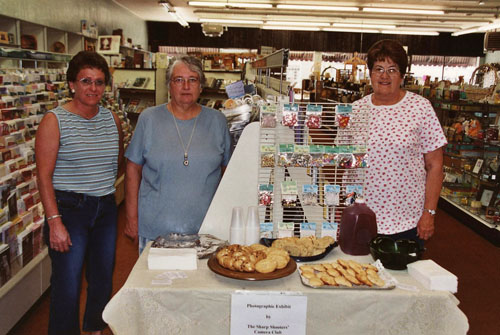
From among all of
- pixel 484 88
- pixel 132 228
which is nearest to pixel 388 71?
pixel 132 228

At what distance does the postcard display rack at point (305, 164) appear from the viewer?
7.03 ft

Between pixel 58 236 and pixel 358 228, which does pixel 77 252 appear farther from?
pixel 358 228

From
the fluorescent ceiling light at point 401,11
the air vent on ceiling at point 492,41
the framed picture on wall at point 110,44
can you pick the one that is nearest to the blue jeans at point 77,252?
the framed picture on wall at point 110,44

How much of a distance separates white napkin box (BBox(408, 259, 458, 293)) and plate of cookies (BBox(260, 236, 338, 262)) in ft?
1.20

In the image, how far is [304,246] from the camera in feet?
6.56

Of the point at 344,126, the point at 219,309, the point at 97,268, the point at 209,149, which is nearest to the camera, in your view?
the point at 219,309

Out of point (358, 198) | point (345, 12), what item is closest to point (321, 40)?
point (345, 12)

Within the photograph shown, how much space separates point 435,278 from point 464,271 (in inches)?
124

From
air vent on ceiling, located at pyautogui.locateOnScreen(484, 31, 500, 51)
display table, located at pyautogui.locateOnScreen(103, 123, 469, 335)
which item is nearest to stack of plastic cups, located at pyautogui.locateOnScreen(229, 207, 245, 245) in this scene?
display table, located at pyautogui.locateOnScreen(103, 123, 469, 335)

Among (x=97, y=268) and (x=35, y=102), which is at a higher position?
(x=35, y=102)

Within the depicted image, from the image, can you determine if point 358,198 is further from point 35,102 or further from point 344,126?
point 35,102

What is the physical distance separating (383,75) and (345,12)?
429 inches

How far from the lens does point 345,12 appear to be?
12.5 m

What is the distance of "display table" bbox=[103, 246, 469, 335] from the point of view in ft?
5.63
